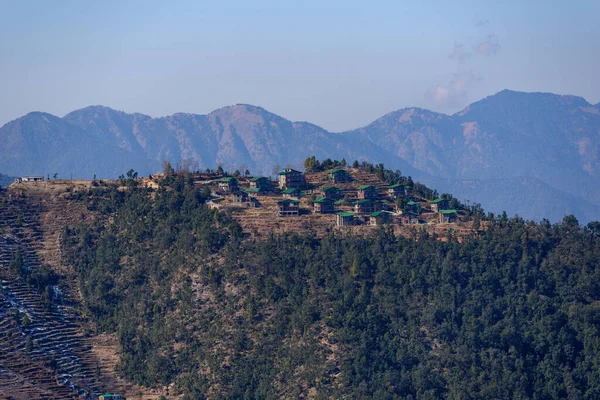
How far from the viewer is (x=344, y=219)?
7781cm

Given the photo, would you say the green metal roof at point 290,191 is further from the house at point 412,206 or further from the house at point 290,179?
the house at point 412,206

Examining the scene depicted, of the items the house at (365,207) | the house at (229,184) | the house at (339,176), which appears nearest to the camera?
the house at (365,207)

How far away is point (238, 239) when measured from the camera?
73.6 metres

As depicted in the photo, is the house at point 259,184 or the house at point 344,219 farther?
the house at point 259,184

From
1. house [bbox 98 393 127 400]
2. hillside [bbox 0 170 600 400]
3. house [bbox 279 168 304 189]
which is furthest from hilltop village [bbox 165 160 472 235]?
house [bbox 98 393 127 400]

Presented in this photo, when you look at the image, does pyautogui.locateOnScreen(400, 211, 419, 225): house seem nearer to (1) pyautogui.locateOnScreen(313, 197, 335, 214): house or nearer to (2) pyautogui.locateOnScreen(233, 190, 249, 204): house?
(1) pyautogui.locateOnScreen(313, 197, 335, 214): house

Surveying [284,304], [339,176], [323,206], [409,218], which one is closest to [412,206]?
[409,218]

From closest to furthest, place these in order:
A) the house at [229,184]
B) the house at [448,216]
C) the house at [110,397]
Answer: the house at [110,397], the house at [448,216], the house at [229,184]

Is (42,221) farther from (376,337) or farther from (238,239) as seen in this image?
(376,337)

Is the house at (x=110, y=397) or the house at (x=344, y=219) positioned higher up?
the house at (x=344, y=219)

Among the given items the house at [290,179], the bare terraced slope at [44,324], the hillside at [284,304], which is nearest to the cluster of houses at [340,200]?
the house at [290,179]

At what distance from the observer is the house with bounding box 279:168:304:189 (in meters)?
86.9

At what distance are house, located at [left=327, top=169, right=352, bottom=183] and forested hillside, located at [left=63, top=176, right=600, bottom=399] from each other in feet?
45.0

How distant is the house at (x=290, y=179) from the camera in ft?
285
